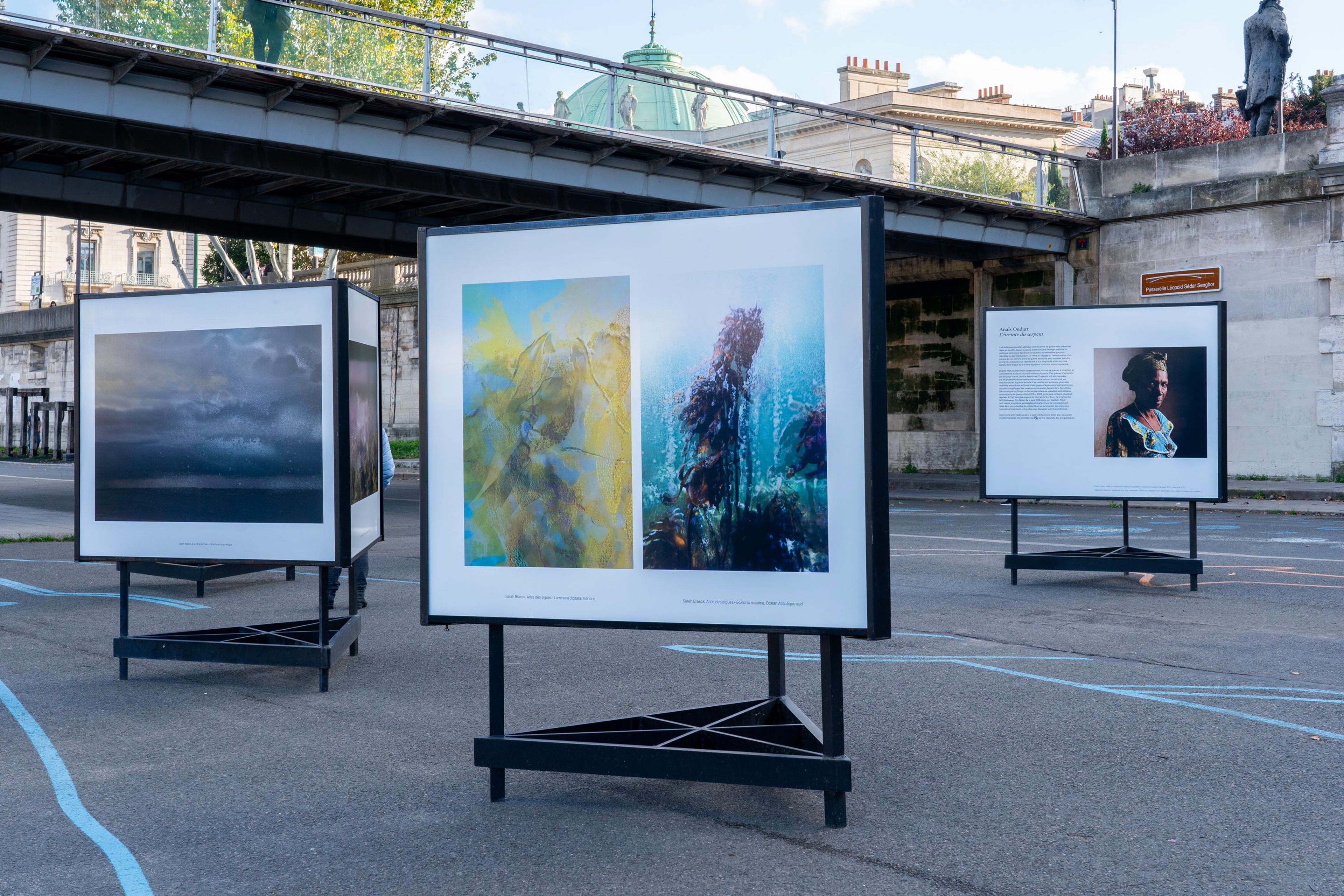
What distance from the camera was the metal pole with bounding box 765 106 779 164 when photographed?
907 inches

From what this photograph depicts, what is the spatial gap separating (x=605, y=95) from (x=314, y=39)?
17.3 feet

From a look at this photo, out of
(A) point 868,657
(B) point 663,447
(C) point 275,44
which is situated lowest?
(A) point 868,657

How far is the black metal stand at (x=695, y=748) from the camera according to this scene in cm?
473

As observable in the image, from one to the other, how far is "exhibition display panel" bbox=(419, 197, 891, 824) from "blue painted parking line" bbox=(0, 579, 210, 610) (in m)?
6.51

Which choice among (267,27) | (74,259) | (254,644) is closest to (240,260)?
(74,259)

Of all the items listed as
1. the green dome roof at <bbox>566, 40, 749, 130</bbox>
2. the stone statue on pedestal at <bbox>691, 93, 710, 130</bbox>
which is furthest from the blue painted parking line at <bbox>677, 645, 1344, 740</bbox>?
the stone statue on pedestal at <bbox>691, 93, 710, 130</bbox>

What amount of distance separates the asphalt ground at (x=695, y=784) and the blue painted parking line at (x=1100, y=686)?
2 centimetres

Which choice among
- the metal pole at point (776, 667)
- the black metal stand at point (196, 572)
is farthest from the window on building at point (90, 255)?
the metal pole at point (776, 667)

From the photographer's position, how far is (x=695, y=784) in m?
5.46

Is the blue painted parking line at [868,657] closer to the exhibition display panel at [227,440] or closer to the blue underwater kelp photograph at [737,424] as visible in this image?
the exhibition display panel at [227,440]

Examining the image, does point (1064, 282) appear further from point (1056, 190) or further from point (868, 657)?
point (868, 657)

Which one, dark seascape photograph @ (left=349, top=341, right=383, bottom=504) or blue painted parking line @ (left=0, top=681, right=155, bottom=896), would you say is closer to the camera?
blue painted parking line @ (left=0, top=681, right=155, bottom=896)

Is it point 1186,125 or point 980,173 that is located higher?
point 1186,125

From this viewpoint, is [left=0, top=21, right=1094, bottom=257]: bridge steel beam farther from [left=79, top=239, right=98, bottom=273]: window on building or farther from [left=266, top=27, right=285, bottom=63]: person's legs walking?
[left=79, top=239, right=98, bottom=273]: window on building
